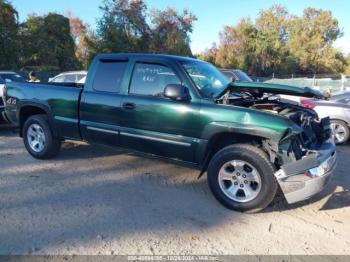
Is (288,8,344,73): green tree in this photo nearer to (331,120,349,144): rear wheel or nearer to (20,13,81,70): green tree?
(20,13,81,70): green tree

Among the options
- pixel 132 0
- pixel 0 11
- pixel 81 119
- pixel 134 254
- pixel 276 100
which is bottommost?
pixel 134 254

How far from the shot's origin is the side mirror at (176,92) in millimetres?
4367

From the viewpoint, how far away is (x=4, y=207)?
166 inches

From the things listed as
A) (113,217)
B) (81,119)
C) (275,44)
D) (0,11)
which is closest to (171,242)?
(113,217)

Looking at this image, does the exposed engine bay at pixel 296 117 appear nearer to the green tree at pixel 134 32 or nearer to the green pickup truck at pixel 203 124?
the green pickup truck at pixel 203 124

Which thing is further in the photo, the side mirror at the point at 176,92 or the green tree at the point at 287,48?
the green tree at the point at 287,48

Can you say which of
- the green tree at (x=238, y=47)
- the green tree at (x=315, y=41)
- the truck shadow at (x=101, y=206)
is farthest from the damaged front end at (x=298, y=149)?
the green tree at (x=315, y=41)

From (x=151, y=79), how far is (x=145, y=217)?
1945 millimetres

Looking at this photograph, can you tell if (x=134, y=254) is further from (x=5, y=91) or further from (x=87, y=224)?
(x=5, y=91)

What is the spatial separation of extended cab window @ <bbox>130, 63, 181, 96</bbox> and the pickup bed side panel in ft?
3.63

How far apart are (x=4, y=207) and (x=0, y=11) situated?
28397 mm

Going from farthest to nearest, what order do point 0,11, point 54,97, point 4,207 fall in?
point 0,11 → point 54,97 → point 4,207

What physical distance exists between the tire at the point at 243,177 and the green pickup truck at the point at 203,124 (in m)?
0.01

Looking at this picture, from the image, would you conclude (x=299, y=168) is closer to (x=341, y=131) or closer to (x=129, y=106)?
(x=129, y=106)
